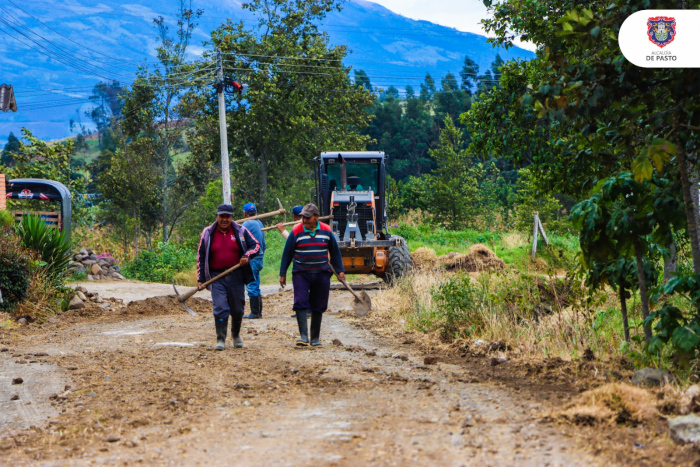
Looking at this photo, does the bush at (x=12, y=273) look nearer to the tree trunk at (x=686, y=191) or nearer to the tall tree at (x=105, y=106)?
the tree trunk at (x=686, y=191)

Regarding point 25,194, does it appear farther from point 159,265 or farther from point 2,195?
point 159,265

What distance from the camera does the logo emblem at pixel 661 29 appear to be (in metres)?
6.20

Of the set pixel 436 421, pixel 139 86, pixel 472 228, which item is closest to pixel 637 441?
pixel 436 421

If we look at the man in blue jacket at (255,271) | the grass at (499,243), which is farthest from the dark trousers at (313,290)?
the grass at (499,243)

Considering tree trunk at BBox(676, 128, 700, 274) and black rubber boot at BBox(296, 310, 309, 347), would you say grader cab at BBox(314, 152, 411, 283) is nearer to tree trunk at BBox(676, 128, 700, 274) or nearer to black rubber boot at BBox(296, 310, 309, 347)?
black rubber boot at BBox(296, 310, 309, 347)

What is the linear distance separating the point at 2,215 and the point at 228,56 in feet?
83.5

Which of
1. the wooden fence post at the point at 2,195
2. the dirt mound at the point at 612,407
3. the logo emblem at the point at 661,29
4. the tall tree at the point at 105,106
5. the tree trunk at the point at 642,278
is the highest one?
the tall tree at the point at 105,106

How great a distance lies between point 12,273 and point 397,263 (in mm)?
8407

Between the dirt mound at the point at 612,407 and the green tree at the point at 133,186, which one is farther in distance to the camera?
the green tree at the point at 133,186

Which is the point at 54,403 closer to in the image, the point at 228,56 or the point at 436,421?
the point at 436,421

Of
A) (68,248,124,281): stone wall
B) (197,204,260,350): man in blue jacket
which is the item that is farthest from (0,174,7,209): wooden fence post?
(197,204,260,350): man in blue jacket

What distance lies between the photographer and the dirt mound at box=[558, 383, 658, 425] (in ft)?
17.8

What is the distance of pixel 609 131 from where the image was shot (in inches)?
262

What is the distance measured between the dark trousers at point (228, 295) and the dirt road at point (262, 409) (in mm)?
493
